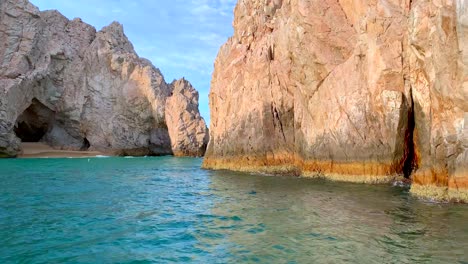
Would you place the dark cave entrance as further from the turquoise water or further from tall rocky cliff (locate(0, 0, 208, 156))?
the turquoise water

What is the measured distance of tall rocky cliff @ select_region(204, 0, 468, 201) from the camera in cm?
1534

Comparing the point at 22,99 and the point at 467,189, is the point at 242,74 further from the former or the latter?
the point at 22,99

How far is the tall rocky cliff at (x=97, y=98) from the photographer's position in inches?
2827

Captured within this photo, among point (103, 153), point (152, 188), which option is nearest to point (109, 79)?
point (103, 153)

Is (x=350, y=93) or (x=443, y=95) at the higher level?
(x=350, y=93)

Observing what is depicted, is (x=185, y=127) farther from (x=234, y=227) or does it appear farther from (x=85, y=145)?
(x=234, y=227)

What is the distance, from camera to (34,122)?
76.2 m

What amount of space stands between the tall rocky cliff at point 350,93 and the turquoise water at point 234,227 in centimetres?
240

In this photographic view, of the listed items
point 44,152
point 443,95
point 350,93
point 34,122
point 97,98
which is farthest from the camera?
point 97,98

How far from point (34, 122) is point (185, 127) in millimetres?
31831

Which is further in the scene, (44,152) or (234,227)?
(44,152)

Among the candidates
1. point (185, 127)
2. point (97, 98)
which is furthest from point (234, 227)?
point (97, 98)

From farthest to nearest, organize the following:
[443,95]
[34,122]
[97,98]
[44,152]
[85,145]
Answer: [85,145] → [97,98] → [34,122] → [44,152] → [443,95]

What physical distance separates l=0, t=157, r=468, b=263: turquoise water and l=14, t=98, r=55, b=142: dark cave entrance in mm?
61033
